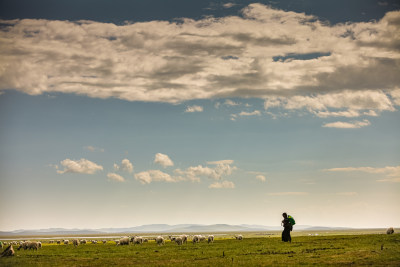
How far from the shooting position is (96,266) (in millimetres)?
28562

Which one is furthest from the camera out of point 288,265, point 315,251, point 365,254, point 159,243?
point 159,243

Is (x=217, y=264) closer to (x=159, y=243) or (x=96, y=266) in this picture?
(x=96, y=266)

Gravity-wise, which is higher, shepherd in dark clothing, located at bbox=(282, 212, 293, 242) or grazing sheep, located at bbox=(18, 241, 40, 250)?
shepherd in dark clothing, located at bbox=(282, 212, 293, 242)

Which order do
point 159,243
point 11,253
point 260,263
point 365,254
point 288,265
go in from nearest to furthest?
point 288,265, point 260,263, point 365,254, point 11,253, point 159,243

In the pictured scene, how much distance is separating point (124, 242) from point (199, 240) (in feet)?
37.2

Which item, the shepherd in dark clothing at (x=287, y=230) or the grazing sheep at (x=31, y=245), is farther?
the grazing sheep at (x=31, y=245)

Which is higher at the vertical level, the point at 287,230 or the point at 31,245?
the point at 287,230

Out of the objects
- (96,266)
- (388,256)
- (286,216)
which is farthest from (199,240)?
(388,256)

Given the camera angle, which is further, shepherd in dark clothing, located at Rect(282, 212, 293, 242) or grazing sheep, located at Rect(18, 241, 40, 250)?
grazing sheep, located at Rect(18, 241, 40, 250)

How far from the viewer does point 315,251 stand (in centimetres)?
3147

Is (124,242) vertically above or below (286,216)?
below

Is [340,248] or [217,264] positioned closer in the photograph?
[217,264]

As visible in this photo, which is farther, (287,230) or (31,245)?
(31,245)

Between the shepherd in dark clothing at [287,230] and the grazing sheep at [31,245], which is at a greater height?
the shepherd in dark clothing at [287,230]
